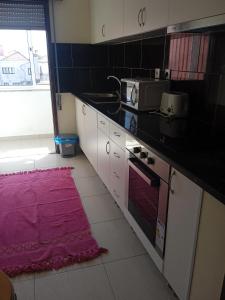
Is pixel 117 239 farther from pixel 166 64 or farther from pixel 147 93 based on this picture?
pixel 166 64

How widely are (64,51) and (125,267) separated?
2830 mm

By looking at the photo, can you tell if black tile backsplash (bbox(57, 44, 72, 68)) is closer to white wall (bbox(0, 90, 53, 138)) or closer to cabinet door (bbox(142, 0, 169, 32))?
white wall (bbox(0, 90, 53, 138))

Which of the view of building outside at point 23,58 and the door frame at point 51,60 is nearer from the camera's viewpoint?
the door frame at point 51,60

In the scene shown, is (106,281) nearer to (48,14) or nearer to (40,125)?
(48,14)

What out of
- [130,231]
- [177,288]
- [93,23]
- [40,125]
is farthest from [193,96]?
[40,125]

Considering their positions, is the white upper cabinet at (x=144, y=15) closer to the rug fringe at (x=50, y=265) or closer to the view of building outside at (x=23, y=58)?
the rug fringe at (x=50, y=265)

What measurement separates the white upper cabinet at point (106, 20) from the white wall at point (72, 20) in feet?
0.48

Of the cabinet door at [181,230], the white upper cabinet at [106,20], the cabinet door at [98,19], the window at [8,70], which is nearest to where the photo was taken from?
the cabinet door at [181,230]

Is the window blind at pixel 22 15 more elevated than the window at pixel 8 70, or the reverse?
the window blind at pixel 22 15

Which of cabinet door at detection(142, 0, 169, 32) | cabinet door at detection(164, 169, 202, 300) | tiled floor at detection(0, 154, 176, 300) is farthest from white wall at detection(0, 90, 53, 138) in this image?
cabinet door at detection(164, 169, 202, 300)

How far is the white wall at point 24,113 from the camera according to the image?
435 centimetres

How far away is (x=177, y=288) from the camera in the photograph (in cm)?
132

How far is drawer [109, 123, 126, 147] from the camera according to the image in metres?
1.89

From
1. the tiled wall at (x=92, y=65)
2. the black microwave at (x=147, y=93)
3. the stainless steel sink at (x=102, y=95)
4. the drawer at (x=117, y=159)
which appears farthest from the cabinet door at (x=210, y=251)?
the stainless steel sink at (x=102, y=95)
